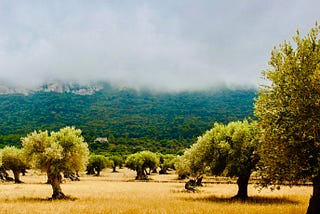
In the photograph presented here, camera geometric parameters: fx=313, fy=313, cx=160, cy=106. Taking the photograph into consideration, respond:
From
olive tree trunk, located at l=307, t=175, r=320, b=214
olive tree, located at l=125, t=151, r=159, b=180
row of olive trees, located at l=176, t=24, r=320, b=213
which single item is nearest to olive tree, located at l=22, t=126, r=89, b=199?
row of olive trees, located at l=176, t=24, r=320, b=213

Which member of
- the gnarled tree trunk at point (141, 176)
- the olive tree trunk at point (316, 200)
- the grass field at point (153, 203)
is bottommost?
the gnarled tree trunk at point (141, 176)

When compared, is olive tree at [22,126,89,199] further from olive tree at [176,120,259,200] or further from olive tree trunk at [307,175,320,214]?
olive tree trunk at [307,175,320,214]

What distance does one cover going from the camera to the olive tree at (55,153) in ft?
116

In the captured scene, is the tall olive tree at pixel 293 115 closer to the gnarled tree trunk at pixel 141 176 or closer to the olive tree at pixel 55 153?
the olive tree at pixel 55 153

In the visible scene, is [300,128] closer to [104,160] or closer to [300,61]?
[300,61]

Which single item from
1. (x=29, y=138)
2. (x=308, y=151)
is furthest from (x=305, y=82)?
(x=29, y=138)

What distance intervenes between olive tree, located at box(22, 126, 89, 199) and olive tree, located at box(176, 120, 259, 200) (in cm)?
1404

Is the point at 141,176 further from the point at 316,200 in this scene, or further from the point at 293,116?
the point at 293,116

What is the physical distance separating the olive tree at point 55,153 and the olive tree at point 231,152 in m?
14.0

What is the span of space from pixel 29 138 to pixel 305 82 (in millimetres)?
29969

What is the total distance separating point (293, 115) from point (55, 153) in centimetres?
2551

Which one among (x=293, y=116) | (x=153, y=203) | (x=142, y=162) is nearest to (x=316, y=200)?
(x=293, y=116)

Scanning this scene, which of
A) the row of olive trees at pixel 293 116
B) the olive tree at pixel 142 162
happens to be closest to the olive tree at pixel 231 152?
the row of olive trees at pixel 293 116

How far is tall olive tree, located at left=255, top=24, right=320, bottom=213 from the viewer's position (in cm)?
1762
